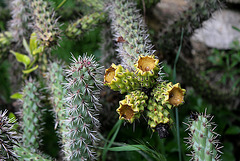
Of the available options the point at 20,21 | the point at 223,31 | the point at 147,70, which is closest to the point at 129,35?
the point at 147,70

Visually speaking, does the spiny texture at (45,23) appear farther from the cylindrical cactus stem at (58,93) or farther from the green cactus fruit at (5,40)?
the green cactus fruit at (5,40)

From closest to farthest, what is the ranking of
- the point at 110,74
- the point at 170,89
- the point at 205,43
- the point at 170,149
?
the point at 170,89 < the point at 110,74 < the point at 170,149 < the point at 205,43

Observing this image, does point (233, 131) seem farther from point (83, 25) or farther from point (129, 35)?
point (83, 25)

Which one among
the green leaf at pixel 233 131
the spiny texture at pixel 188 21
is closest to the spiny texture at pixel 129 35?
the spiny texture at pixel 188 21

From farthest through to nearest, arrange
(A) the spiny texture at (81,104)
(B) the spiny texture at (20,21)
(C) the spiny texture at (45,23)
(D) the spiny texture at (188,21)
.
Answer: (B) the spiny texture at (20,21), (D) the spiny texture at (188,21), (C) the spiny texture at (45,23), (A) the spiny texture at (81,104)

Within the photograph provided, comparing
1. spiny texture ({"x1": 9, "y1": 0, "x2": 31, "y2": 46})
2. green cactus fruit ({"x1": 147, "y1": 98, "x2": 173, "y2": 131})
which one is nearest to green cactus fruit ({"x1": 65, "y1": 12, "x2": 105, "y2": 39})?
spiny texture ({"x1": 9, "y1": 0, "x2": 31, "y2": 46})

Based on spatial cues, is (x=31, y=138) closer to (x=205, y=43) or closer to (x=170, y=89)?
(x=170, y=89)

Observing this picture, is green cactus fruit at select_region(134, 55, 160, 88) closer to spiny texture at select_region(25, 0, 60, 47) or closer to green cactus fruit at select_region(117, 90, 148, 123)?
green cactus fruit at select_region(117, 90, 148, 123)

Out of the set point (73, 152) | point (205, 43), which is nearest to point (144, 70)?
point (73, 152)
